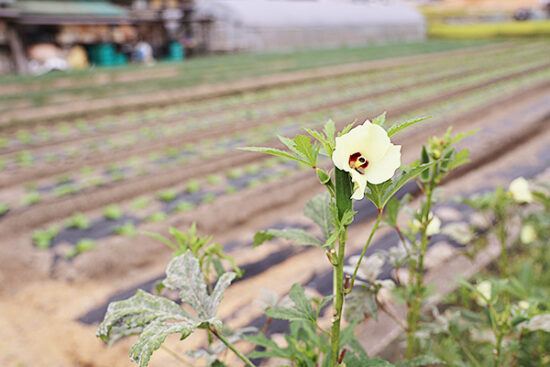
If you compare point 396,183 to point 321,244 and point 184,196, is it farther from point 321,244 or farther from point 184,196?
point 184,196

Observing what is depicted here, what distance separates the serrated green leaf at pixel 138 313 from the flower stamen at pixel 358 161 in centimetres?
43

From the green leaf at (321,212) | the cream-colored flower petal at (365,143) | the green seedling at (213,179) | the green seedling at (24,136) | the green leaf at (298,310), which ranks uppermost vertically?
the cream-colored flower petal at (365,143)

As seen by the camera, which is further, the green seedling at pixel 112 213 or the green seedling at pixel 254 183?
the green seedling at pixel 254 183

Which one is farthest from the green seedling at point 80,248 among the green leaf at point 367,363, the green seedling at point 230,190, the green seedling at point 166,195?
the green leaf at point 367,363

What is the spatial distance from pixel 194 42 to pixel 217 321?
70.9ft

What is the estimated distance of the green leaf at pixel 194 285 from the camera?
850 mm

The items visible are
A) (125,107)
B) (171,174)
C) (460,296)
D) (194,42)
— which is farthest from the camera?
(194,42)

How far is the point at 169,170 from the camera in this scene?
5.18 metres

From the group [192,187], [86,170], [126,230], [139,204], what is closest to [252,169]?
[192,187]

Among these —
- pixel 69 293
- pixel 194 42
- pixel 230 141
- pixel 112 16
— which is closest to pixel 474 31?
pixel 194 42

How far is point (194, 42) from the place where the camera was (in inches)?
816

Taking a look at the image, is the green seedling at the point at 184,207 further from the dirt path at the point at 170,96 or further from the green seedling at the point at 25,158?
the dirt path at the point at 170,96

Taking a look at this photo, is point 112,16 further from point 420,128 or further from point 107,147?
point 420,128

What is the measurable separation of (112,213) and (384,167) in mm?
3757
